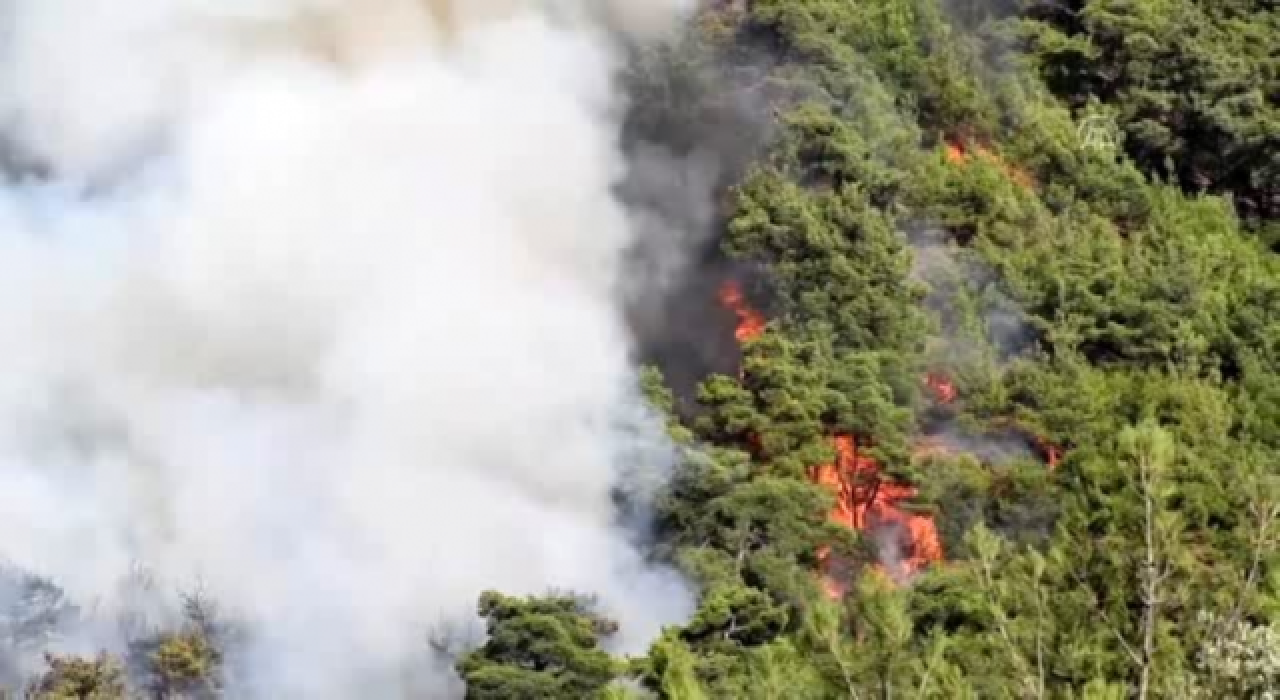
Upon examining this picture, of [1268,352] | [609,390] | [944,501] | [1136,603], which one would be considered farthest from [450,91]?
[1136,603]

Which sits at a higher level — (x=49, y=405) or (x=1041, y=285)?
(x=1041, y=285)

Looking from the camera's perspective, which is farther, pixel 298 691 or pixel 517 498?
pixel 517 498

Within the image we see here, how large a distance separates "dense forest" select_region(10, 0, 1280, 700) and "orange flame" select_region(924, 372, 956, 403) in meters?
0.05

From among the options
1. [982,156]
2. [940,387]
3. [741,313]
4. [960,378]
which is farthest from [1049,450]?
[982,156]

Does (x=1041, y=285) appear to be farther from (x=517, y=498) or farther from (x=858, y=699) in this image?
(x=858, y=699)

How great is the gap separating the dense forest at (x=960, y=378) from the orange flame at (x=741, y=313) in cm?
5

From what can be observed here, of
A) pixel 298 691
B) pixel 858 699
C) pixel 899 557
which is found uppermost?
pixel 899 557

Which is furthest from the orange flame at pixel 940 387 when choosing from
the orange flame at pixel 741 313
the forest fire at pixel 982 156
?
the forest fire at pixel 982 156

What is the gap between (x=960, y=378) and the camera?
18094 mm

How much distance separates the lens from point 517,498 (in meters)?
15.8

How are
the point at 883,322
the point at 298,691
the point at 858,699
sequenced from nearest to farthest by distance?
1. the point at 858,699
2. the point at 298,691
3. the point at 883,322

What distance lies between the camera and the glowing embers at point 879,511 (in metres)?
16.5

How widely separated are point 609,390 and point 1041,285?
5407 mm

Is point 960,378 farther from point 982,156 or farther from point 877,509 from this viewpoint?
point 982,156
